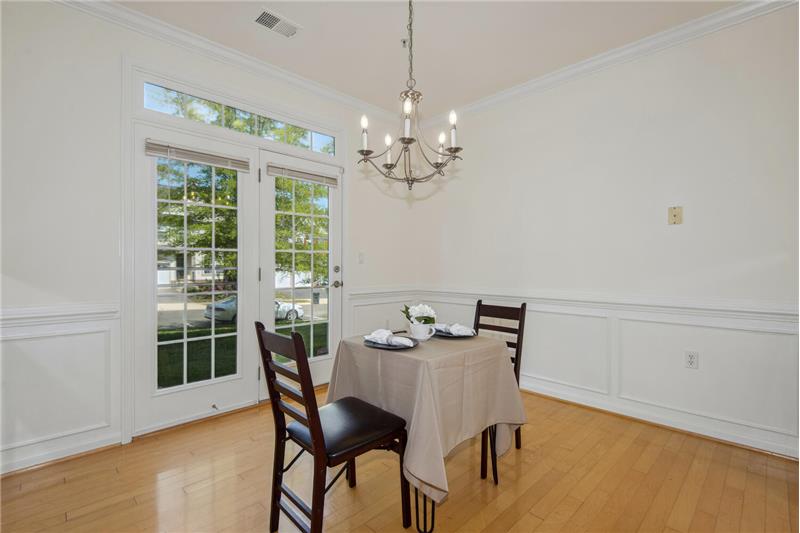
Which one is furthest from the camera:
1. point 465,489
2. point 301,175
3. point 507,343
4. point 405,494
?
point 301,175

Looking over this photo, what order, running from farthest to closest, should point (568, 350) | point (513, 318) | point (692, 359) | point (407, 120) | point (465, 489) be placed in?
point (568, 350)
point (692, 359)
point (513, 318)
point (465, 489)
point (407, 120)

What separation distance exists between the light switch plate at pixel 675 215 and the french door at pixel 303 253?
2.79 m

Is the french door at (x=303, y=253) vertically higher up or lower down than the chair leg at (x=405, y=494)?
higher up

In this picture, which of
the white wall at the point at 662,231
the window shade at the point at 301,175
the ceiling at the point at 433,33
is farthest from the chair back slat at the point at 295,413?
the white wall at the point at 662,231

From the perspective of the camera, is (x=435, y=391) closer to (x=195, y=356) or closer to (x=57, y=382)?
(x=195, y=356)

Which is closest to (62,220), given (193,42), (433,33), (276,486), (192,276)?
(192,276)

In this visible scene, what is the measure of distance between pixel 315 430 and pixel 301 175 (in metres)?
2.57

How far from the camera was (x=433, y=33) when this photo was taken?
2818 millimetres

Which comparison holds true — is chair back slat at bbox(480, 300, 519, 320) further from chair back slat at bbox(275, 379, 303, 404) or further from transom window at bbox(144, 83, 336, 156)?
transom window at bbox(144, 83, 336, 156)

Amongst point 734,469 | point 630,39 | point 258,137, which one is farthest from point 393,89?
point 734,469

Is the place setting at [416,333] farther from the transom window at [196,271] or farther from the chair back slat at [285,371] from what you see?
the transom window at [196,271]

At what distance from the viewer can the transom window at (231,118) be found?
2779 mm

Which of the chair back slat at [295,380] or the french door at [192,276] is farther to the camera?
the french door at [192,276]

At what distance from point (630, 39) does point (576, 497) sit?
3.15 m
